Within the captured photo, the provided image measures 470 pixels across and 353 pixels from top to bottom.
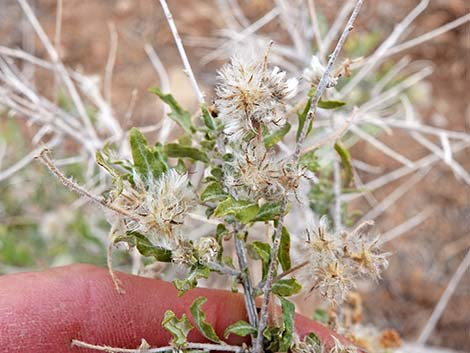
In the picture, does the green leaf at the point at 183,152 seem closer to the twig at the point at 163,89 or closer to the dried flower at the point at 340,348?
the twig at the point at 163,89

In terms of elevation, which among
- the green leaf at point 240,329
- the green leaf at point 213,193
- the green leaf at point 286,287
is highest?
the green leaf at point 213,193

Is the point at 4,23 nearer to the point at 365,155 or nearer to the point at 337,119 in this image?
the point at 365,155

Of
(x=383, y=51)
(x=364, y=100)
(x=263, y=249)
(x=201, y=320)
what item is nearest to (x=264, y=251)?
(x=263, y=249)

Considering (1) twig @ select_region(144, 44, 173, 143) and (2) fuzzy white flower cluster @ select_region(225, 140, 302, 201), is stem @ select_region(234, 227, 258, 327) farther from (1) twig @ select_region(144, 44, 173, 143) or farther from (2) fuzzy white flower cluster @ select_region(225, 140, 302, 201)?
(1) twig @ select_region(144, 44, 173, 143)

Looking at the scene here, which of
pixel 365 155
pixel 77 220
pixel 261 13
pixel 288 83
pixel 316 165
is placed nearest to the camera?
pixel 288 83

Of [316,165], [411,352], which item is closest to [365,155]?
[411,352]

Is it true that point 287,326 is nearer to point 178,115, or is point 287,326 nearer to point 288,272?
point 288,272

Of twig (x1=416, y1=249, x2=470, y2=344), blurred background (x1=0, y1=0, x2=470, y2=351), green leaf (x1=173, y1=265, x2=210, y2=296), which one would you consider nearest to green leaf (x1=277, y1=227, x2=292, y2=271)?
green leaf (x1=173, y1=265, x2=210, y2=296)

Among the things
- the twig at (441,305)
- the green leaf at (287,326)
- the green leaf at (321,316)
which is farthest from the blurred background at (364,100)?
the green leaf at (287,326)
